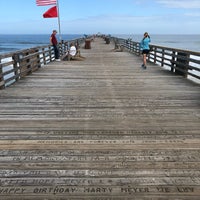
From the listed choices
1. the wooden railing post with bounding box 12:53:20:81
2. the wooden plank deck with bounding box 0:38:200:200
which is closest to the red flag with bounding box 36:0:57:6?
the wooden railing post with bounding box 12:53:20:81

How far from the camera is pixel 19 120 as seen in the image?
19.2 feet

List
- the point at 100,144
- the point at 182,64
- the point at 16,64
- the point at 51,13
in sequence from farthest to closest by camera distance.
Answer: the point at 51,13 < the point at 182,64 < the point at 16,64 < the point at 100,144

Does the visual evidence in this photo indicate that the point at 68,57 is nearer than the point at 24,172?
No

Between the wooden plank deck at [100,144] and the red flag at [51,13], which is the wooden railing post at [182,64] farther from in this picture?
the red flag at [51,13]

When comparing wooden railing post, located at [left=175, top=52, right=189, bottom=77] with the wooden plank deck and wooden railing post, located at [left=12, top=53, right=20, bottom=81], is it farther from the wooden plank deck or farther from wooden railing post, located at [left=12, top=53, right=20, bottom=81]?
wooden railing post, located at [left=12, top=53, right=20, bottom=81]

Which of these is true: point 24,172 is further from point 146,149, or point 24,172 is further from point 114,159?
point 146,149

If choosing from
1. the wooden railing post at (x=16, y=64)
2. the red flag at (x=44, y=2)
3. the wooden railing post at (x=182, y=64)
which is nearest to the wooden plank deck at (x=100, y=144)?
the wooden railing post at (x=16, y=64)

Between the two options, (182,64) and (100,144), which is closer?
(100,144)

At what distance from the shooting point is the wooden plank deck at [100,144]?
10.9 feet

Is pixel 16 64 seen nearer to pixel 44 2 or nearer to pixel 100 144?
pixel 100 144

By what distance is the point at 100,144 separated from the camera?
15.1 feet

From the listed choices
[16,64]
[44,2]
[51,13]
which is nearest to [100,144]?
[16,64]

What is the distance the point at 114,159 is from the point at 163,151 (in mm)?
868

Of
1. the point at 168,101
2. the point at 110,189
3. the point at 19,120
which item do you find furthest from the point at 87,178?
the point at 168,101
